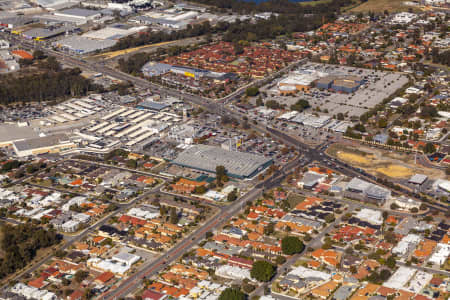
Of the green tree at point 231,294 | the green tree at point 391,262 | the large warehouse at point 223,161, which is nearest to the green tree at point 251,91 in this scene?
the large warehouse at point 223,161

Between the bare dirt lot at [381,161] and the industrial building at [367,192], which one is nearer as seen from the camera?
the industrial building at [367,192]

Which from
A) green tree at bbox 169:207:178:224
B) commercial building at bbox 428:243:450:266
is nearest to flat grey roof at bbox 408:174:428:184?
commercial building at bbox 428:243:450:266

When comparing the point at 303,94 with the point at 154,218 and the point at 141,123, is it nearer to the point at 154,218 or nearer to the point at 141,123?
the point at 141,123

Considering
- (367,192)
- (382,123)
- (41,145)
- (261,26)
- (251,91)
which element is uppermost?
(261,26)

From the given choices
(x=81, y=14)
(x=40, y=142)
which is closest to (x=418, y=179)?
(x=40, y=142)

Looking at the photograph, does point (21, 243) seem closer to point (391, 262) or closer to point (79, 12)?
point (391, 262)

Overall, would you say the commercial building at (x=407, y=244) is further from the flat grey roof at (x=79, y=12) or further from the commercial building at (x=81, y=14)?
the flat grey roof at (x=79, y=12)

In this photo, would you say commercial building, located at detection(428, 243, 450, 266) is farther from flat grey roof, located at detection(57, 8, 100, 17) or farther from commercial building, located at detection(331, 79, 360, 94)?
flat grey roof, located at detection(57, 8, 100, 17)
